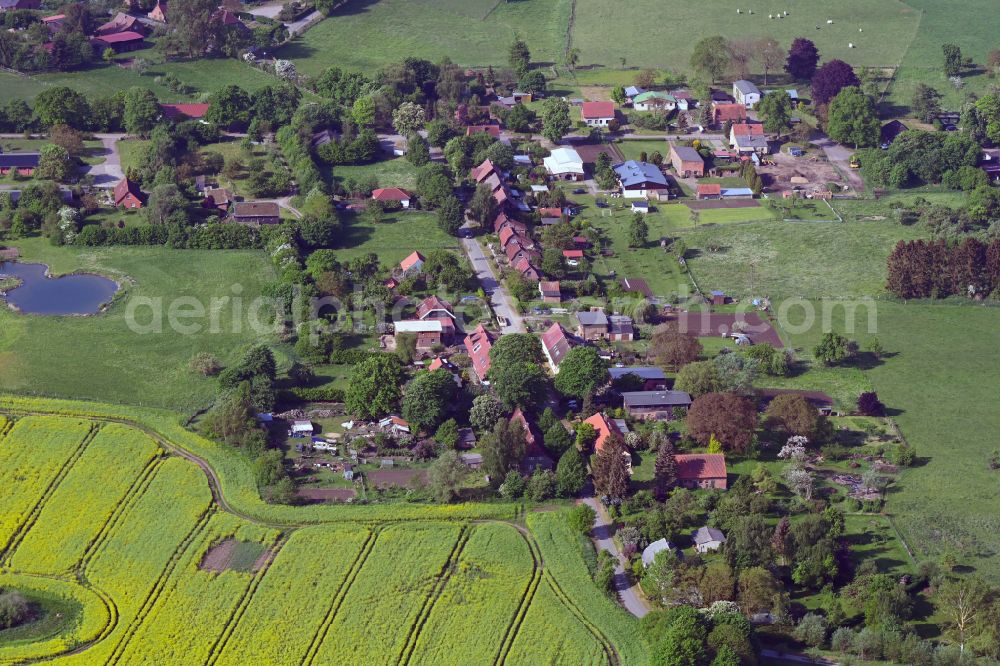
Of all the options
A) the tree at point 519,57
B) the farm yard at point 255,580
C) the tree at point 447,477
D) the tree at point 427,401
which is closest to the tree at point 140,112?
the tree at point 519,57

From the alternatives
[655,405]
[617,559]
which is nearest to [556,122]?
[655,405]

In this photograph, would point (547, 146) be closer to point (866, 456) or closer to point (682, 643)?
point (866, 456)

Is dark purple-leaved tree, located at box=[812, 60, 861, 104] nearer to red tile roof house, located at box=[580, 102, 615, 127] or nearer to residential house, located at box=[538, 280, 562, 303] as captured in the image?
red tile roof house, located at box=[580, 102, 615, 127]

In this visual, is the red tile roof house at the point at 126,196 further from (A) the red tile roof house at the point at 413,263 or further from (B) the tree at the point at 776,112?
(B) the tree at the point at 776,112

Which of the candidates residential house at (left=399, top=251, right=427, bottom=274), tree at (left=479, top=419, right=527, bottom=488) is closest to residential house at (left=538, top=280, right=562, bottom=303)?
residential house at (left=399, top=251, right=427, bottom=274)

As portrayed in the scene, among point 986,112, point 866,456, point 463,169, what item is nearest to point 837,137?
point 986,112

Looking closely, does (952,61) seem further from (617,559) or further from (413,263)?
(617,559)
